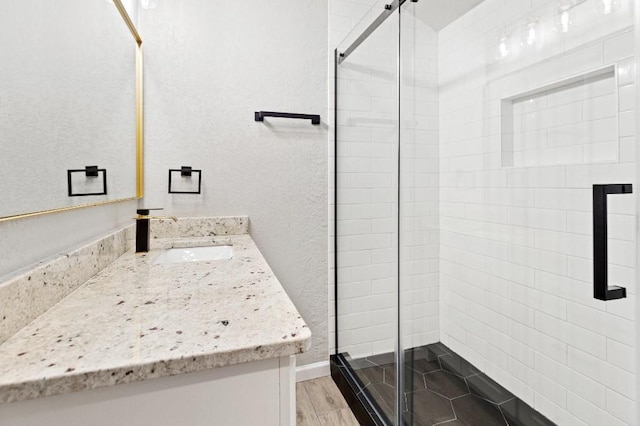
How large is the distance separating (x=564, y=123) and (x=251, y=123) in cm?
147

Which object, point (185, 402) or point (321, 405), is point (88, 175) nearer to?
point (185, 402)

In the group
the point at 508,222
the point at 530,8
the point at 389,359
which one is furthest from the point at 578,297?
the point at 530,8

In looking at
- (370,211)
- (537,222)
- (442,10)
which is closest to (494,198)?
(537,222)

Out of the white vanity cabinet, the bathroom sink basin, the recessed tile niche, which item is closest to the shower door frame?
the recessed tile niche

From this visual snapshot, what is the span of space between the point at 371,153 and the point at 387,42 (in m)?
0.56

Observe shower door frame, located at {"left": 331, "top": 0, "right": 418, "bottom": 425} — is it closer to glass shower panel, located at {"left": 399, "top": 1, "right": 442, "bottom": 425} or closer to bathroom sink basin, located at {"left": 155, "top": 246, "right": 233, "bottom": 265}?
glass shower panel, located at {"left": 399, "top": 1, "right": 442, "bottom": 425}

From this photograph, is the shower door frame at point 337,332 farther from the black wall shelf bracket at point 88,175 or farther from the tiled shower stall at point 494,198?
the black wall shelf bracket at point 88,175

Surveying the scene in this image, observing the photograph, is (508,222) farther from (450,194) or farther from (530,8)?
(530,8)

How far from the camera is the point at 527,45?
51.2 inches

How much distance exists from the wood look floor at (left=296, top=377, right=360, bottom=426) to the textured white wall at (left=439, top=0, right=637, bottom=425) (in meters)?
0.66

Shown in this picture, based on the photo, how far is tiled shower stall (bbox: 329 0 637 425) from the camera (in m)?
1.02

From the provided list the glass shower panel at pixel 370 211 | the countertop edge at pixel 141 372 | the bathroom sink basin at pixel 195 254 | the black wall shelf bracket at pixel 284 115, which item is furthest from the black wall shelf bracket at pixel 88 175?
the glass shower panel at pixel 370 211

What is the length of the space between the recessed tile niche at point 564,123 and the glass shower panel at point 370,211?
0.51m

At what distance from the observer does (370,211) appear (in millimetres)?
1795
